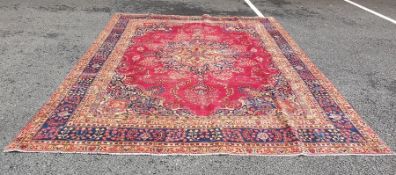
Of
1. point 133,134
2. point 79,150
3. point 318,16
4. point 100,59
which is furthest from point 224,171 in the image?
point 318,16

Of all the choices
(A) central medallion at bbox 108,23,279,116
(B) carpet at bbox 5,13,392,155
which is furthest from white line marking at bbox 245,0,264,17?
(B) carpet at bbox 5,13,392,155

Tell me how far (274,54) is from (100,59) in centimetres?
169

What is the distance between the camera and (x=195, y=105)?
2562 mm

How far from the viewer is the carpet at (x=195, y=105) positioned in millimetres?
2139

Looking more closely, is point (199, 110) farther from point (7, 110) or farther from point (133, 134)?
point (7, 110)

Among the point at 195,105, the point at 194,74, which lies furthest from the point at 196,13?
the point at 195,105

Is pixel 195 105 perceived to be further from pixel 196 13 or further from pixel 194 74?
pixel 196 13

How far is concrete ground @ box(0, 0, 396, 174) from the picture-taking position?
1979 millimetres

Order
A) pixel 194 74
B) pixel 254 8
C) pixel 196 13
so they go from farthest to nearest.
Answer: pixel 254 8 < pixel 196 13 < pixel 194 74

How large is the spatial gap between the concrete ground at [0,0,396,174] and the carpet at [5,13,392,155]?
82 millimetres

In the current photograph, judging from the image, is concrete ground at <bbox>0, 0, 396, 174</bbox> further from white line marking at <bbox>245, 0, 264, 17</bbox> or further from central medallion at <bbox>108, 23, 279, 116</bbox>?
central medallion at <bbox>108, 23, 279, 116</bbox>

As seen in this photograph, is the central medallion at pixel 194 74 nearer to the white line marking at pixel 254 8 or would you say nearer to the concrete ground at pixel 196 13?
the concrete ground at pixel 196 13

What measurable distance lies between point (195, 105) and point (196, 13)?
2.50m

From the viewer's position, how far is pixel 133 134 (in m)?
2.20
